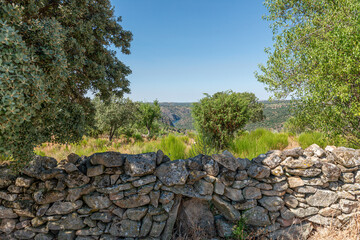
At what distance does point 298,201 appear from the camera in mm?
4035

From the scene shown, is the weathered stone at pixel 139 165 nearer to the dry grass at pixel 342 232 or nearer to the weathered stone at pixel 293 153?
the weathered stone at pixel 293 153

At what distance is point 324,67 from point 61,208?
6.45 m

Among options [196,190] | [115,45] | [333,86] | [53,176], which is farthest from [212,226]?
[115,45]

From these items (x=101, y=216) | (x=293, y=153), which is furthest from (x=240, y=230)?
(x=101, y=216)

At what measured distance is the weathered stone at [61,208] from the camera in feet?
11.4

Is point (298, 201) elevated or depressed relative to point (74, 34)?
depressed

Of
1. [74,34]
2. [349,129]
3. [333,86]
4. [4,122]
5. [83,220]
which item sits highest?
[74,34]

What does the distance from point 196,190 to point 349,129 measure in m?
4.49

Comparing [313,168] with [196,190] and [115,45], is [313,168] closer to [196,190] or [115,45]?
[196,190]

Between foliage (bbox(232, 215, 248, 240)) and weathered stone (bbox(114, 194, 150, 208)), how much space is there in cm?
198

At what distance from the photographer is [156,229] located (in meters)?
3.71

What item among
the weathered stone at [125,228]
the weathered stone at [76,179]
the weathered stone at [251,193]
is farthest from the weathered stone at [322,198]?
the weathered stone at [76,179]

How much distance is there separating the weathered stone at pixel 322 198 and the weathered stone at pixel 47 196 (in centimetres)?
516

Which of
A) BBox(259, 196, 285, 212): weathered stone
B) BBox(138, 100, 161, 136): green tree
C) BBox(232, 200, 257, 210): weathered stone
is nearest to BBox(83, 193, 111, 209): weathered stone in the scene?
BBox(232, 200, 257, 210): weathered stone
